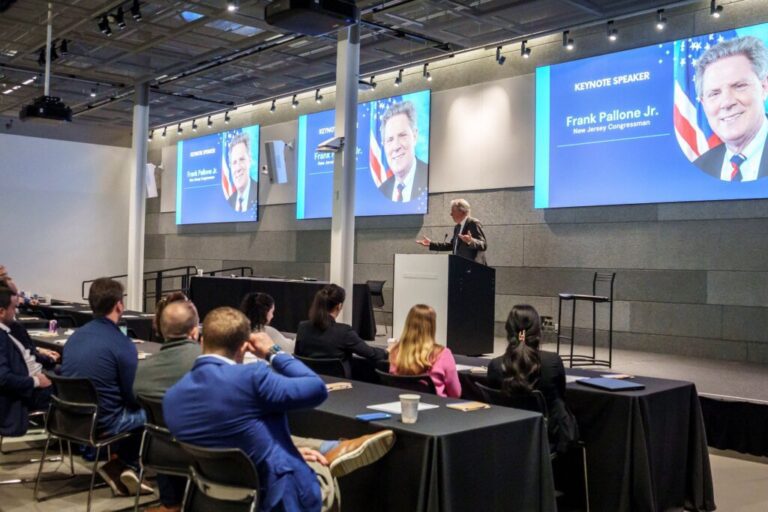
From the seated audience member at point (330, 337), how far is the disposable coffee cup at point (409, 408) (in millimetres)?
1661

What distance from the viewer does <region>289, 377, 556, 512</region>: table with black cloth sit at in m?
2.58

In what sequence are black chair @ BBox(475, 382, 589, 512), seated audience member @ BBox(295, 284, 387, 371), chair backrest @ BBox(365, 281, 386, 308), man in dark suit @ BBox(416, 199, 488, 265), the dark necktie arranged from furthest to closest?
chair backrest @ BBox(365, 281, 386, 308) → the dark necktie → man in dark suit @ BBox(416, 199, 488, 265) → seated audience member @ BBox(295, 284, 387, 371) → black chair @ BBox(475, 382, 589, 512)

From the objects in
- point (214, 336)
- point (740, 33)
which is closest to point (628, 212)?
point (740, 33)

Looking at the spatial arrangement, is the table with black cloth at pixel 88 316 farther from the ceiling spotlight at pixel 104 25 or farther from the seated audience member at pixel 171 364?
the ceiling spotlight at pixel 104 25

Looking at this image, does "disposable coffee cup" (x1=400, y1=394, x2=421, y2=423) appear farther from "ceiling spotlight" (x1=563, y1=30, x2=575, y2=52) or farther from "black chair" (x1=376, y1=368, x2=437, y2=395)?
"ceiling spotlight" (x1=563, y1=30, x2=575, y2=52)

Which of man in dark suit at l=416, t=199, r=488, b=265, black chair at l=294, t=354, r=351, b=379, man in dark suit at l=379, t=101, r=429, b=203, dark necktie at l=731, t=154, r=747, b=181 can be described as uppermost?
man in dark suit at l=379, t=101, r=429, b=203

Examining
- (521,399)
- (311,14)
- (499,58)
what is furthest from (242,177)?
(521,399)

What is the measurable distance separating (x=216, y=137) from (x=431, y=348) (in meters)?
11.6

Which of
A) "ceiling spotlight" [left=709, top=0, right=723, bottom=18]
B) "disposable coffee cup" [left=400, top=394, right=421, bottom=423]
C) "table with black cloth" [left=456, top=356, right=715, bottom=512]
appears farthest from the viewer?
"ceiling spotlight" [left=709, top=0, right=723, bottom=18]

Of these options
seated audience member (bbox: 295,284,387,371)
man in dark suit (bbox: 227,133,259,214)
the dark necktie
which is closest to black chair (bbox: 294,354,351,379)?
seated audience member (bbox: 295,284,387,371)

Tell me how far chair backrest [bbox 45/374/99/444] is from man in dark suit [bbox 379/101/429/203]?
7.44 metres

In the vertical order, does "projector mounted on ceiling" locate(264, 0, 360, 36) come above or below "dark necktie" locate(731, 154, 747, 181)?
above

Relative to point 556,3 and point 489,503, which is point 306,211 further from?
point 489,503

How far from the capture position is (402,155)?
35.5 feet
